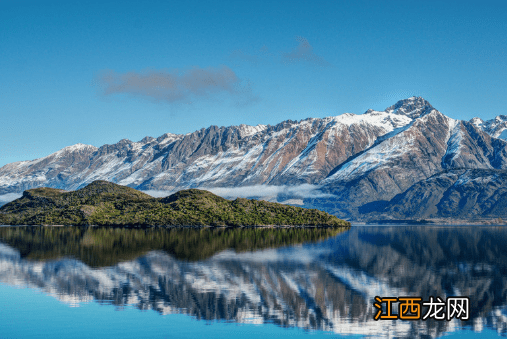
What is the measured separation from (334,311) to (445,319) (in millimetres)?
16425

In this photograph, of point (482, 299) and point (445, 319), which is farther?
point (482, 299)

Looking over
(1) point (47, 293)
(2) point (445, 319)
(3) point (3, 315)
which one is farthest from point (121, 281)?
(2) point (445, 319)

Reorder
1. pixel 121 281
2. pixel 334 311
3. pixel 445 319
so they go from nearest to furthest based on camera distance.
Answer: pixel 445 319, pixel 334 311, pixel 121 281

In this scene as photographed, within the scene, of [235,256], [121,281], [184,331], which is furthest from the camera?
[235,256]

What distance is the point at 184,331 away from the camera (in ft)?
235

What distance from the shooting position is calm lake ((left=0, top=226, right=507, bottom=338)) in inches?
2896

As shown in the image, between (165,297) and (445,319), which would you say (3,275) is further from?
(445,319)

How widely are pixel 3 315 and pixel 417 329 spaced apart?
2377 inches

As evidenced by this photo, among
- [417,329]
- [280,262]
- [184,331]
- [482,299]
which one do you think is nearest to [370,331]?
[417,329]

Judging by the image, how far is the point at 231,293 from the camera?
96062 millimetres

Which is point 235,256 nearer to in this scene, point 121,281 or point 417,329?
point 121,281

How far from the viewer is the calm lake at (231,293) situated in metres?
73.6

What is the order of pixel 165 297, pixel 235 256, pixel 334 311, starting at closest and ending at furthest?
pixel 334 311, pixel 165 297, pixel 235 256

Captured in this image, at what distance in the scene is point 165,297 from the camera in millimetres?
92188
